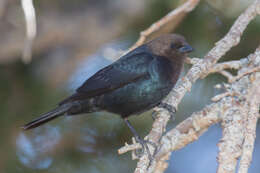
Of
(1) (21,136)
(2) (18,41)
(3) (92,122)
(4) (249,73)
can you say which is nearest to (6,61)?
(2) (18,41)

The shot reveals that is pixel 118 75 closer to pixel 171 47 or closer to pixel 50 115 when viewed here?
pixel 171 47

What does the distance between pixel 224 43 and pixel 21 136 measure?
2001mm

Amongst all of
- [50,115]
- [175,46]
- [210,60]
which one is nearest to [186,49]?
[175,46]

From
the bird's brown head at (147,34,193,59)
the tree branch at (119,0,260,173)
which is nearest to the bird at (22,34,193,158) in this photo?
the bird's brown head at (147,34,193,59)

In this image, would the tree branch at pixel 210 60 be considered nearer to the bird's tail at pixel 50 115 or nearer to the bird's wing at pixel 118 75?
the bird's wing at pixel 118 75

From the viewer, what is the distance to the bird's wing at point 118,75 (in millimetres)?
3412

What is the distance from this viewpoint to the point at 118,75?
3.48m

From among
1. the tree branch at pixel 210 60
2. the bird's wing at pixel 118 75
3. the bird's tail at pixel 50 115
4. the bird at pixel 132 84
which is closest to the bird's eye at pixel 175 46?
the bird at pixel 132 84

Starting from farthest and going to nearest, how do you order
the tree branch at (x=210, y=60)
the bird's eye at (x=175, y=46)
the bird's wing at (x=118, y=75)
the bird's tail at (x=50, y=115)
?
the bird's eye at (x=175, y=46) < the bird's wing at (x=118, y=75) < the bird's tail at (x=50, y=115) < the tree branch at (x=210, y=60)

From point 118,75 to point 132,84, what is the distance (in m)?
0.16

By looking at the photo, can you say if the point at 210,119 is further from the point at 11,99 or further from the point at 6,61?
the point at 6,61

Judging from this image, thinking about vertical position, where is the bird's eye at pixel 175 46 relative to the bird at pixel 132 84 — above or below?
above

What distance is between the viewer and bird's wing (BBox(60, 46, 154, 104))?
3412 mm

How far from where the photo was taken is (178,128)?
281 centimetres
